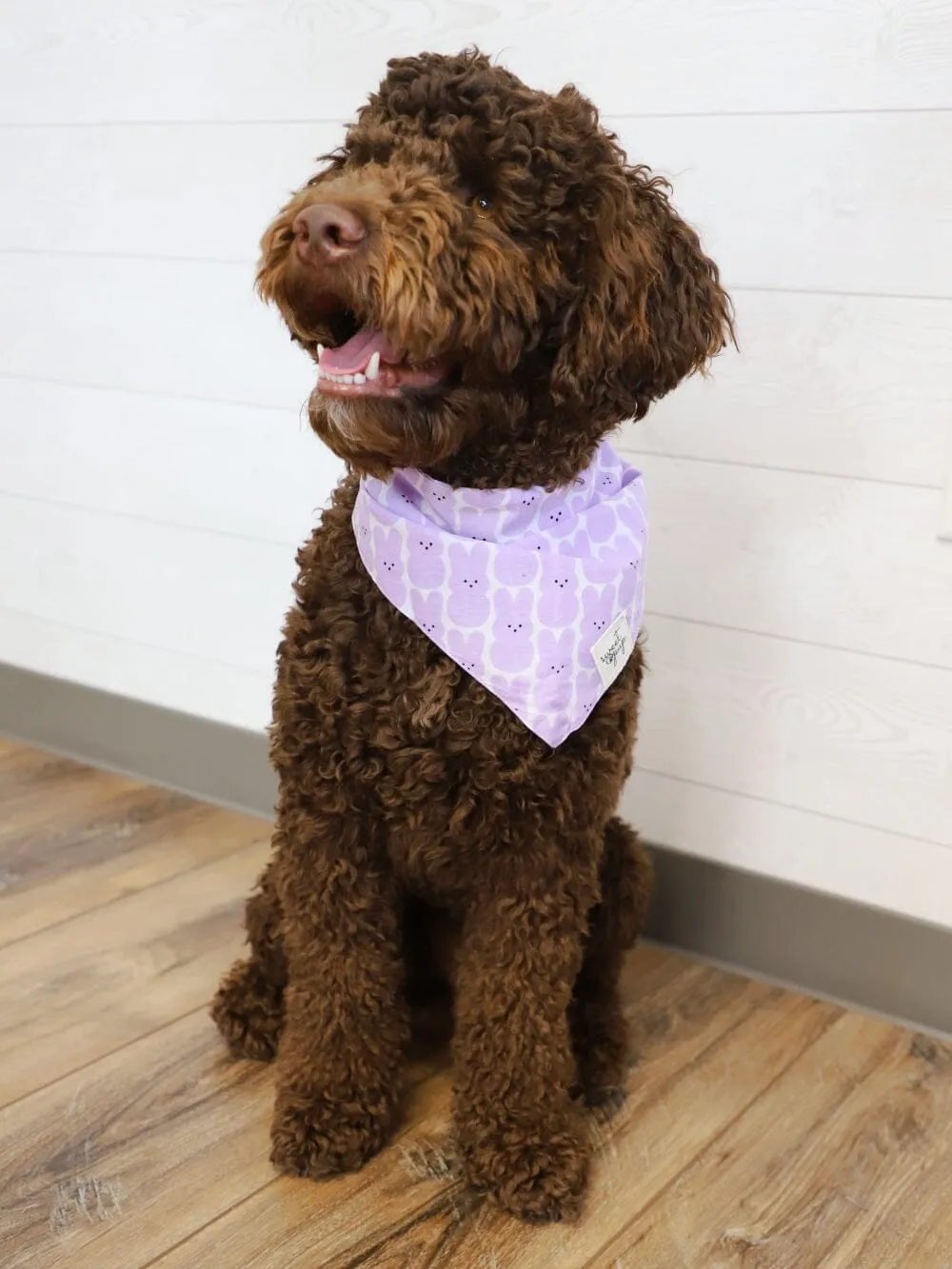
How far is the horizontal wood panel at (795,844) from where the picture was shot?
191 centimetres

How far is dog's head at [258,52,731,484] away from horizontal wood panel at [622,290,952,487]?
1.67ft

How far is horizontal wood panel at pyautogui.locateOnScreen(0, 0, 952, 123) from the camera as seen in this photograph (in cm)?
170

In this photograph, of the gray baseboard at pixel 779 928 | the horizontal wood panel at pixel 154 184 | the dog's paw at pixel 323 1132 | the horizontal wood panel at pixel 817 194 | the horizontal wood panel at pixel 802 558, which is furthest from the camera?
the horizontal wood panel at pixel 154 184

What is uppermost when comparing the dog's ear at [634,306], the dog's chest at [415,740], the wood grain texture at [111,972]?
the dog's ear at [634,306]

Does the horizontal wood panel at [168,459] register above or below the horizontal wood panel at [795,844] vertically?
above

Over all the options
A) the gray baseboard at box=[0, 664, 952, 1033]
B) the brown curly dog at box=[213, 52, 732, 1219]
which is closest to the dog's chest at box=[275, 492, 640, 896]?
the brown curly dog at box=[213, 52, 732, 1219]

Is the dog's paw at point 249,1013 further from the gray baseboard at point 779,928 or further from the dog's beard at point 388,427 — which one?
the dog's beard at point 388,427

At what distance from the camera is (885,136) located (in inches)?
67.3

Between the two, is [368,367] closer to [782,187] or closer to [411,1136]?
[782,187]

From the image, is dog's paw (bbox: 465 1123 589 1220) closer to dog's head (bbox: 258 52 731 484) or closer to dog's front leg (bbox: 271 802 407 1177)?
dog's front leg (bbox: 271 802 407 1177)

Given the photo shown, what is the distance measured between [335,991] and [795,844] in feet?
2.69

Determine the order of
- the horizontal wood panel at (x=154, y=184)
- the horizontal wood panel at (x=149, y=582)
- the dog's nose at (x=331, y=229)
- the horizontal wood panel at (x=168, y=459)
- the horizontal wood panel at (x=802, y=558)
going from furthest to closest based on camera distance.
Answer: the horizontal wood panel at (x=149, y=582) → the horizontal wood panel at (x=168, y=459) → the horizontal wood panel at (x=154, y=184) → the horizontal wood panel at (x=802, y=558) → the dog's nose at (x=331, y=229)

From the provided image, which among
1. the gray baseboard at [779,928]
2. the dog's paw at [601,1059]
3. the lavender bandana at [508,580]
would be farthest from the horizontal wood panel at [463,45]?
the dog's paw at [601,1059]

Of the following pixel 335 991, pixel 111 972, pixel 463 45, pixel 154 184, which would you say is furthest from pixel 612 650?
pixel 154 184
